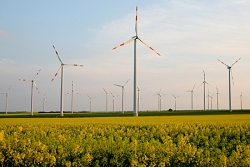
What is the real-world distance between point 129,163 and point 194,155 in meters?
2.31

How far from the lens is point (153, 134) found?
20031 mm

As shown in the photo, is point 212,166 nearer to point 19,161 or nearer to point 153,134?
point 19,161

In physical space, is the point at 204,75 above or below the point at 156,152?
above

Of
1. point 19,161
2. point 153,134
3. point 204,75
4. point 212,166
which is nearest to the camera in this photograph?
point 212,166

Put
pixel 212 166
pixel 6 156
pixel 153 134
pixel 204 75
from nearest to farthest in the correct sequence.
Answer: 1. pixel 212 166
2. pixel 6 156
3. pixel 153 134
4. pixel 204 75

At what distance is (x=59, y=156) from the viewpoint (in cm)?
1095

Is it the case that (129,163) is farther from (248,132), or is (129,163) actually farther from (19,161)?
(248,132)

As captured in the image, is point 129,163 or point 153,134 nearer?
point 129,163

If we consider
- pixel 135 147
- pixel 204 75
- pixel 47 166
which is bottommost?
pixel 47 166

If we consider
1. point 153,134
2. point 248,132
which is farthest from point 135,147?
point 248,132

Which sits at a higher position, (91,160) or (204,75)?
(204,75)

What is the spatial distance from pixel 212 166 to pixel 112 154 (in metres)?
3.58

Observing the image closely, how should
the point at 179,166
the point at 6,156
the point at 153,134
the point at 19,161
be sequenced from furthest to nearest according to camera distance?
the point at 153,134 < the point at 6,156 < the point at 19,161 < the point at 179,166

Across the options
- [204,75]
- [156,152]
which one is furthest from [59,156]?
[204,75]
